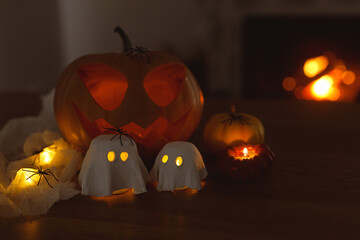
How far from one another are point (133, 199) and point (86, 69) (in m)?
0.31

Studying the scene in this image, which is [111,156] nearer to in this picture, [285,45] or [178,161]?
[178,161]

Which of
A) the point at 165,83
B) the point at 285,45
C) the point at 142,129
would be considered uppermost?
the point at 285,45

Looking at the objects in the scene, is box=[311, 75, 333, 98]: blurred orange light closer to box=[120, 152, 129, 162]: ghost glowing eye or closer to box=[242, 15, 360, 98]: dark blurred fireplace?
box=[242, 15, 360, 98]: dark blurred fireplace

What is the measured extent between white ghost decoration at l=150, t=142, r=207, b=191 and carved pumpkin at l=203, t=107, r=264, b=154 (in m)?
0.17

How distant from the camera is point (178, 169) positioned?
68cm


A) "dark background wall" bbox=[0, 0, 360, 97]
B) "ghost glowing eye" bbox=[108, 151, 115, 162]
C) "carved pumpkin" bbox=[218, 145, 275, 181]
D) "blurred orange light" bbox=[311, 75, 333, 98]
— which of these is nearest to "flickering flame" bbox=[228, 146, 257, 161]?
"carved pumpkin" bbox=[218, 145, 275, 181]

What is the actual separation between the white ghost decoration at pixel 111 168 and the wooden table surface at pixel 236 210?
0.8 inches

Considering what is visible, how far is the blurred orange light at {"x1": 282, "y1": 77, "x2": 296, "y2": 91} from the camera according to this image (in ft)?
9.35

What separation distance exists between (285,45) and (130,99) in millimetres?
2266

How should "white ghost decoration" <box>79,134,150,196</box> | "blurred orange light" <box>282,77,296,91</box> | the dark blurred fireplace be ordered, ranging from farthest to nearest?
"blurred orange light" <box>282,77,296,91</box> < the dark blurred fireplace < "white ghost decoration" <box>79,134,150,196</box>

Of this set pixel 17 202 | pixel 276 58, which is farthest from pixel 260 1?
pixel 17 202

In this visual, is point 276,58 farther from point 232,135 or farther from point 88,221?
point 88,221

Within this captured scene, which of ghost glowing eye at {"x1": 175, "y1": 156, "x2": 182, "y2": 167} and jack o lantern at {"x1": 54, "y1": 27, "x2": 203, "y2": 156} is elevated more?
jack o lantern at {"x1": 54, "y1": 27, "x2": 203, "y2": 156}

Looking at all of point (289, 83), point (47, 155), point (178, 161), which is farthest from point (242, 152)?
point (289, 83)
